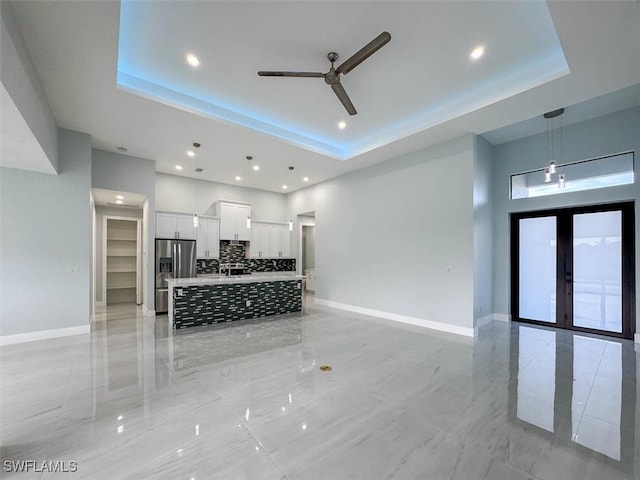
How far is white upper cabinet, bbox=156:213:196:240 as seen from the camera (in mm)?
6400

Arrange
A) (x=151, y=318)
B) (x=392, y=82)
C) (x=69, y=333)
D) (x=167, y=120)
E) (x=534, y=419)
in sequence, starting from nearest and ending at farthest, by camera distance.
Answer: (x=534, y=419) < (x=392, y=82) < (x=167, y=120) < (x=69, y=333) < (x=151, y=318)

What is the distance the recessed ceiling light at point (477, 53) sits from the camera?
2.99m

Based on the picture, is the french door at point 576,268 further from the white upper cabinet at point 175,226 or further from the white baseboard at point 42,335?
the white baseboard at point 42,335

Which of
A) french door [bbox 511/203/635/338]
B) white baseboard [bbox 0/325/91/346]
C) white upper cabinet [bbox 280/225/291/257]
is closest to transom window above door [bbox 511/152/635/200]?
french door [bbox 511/203/635/338]

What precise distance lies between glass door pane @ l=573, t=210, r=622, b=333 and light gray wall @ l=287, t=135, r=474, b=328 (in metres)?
2.20

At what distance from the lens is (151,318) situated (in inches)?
227

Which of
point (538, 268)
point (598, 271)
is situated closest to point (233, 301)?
point (538, 268)

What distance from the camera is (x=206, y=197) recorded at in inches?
300

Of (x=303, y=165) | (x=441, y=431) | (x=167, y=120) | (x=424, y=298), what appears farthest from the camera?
(x=303, y=165)

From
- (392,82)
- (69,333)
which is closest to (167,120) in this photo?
(392,82)

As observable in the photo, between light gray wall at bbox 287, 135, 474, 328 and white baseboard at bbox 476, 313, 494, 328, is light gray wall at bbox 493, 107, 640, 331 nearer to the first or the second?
white baseboard at bbox 476, 313, 494, 328

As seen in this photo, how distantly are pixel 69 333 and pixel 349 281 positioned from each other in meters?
5.40

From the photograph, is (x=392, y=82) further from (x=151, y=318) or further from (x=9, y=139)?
(x=151, y=318)

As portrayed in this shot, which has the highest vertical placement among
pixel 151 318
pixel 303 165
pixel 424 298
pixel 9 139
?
pixel 303 165
